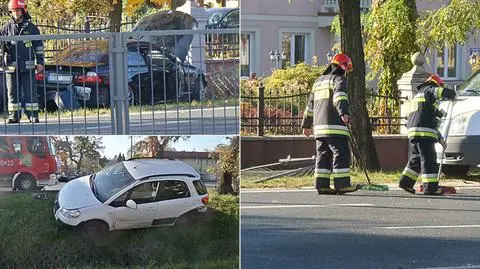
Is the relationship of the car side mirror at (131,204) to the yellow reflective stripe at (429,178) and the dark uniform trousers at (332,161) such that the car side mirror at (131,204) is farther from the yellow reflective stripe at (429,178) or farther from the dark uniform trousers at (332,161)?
the yellow reflective stripe at (429,178)

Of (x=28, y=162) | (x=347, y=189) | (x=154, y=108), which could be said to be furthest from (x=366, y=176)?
(x=28, y=162)

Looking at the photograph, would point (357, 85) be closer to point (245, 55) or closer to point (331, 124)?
point (331, 124)

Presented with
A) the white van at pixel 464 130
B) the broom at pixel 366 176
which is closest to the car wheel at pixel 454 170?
the white van at pixel 464 130

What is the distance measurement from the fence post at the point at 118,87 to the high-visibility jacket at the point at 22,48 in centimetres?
36

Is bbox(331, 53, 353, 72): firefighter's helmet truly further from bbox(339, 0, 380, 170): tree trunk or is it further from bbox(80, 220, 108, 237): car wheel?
bbox(80, 220, 108, 237): car wheel

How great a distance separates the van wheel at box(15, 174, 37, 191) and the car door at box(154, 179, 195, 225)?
67 cm

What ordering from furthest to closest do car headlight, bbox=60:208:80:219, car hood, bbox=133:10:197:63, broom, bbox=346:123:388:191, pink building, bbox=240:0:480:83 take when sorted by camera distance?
car headlight, bbox=60:208:80:219 → broom, bbox=346:123:388:191 → car hood, bbox=133:10:197:63 → pink building, bbox=240:0:480:83

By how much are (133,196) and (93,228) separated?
0.86ft

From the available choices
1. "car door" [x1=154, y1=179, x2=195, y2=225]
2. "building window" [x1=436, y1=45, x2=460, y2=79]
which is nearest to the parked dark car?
"car door" [x1=154, y1=179, x2=195, y2=225]

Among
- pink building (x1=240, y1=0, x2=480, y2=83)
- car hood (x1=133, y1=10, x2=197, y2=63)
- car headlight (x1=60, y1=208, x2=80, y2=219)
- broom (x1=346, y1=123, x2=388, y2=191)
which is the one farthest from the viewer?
car headlight (x1=60, y1=208, x2=80, y2=219)

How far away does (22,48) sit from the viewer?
282 cm

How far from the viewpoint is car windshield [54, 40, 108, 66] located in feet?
9.11

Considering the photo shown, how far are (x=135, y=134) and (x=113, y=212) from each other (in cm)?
40

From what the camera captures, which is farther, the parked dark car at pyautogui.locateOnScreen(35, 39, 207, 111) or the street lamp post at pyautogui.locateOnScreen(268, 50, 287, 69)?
the parked dark car at pyautogui.locateOnScreen(35, 39, 207, 111)
